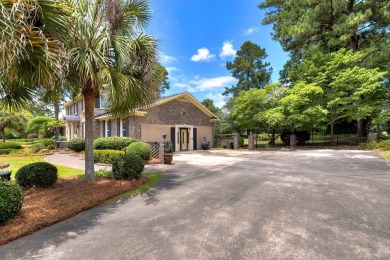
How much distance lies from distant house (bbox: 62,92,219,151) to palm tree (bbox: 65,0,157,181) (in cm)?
856

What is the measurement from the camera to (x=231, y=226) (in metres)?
3.80

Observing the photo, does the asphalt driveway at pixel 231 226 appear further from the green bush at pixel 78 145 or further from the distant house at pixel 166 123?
the green bush at pixel 78 145

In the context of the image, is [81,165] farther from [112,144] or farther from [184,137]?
[184,137]

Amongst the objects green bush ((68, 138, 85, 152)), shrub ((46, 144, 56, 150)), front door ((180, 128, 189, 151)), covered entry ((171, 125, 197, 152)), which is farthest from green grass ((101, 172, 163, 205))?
shrub ((46, 144, 56, 150))

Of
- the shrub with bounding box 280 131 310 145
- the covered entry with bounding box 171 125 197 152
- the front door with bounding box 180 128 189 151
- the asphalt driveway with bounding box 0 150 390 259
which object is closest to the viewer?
the asphalt driveway with bounding box 0 150 390 259

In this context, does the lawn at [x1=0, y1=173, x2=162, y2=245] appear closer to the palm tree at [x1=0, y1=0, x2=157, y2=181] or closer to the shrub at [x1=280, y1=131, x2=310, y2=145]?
the palm tree at [x1=0, y1=0, x2=157, y2=181]

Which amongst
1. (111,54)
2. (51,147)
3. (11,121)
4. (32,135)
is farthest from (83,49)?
(32,135)

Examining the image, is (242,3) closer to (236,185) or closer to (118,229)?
(236,185)

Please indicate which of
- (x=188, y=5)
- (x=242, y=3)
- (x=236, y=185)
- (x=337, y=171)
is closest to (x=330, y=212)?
(x=236, y=185)

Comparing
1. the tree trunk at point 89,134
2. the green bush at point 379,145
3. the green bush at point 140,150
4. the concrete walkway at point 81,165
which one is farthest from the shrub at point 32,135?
the green bush at point 379,145

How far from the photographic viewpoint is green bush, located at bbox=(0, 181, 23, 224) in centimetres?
376

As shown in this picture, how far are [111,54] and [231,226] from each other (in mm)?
5512

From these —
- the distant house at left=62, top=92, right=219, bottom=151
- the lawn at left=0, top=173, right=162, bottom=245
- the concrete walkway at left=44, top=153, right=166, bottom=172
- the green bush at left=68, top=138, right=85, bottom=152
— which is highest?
the distant house at left=62, top=92, right=219, bottom=151

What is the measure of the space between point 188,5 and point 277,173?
12242mm
